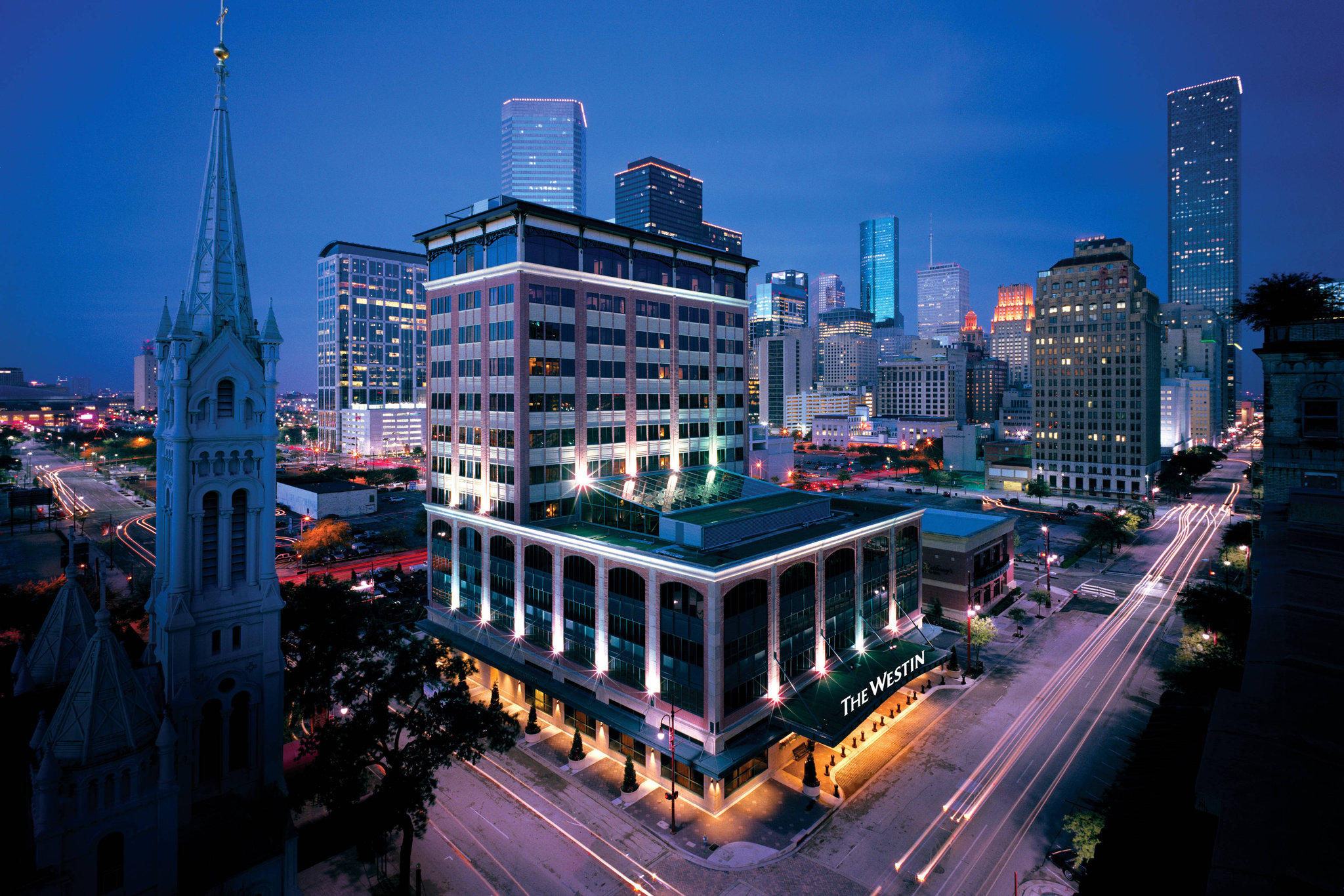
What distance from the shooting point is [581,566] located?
Answer: 46750 mm

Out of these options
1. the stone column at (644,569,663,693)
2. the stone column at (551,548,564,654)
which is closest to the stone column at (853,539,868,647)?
the stone column at (644,569,663,693)

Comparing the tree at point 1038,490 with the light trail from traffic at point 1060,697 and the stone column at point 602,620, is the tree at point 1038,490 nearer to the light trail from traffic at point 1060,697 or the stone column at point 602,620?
the light trail from traffic at point 1060,697

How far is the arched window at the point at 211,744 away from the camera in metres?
27.8

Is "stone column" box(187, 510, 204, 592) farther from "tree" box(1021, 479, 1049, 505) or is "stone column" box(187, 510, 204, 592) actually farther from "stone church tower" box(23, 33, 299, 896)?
"tree" box(1021, 479, 1049, 505)

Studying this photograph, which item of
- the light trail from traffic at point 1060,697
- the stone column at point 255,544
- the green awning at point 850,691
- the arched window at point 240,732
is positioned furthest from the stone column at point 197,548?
the light trail from traffic at point 1060,697

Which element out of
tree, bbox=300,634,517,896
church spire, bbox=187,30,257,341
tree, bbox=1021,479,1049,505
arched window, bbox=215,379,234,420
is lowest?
tree, bbox=300,634,517,896

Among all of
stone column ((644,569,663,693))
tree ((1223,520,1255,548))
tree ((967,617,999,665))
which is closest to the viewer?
stone column ((644,569,663,693))

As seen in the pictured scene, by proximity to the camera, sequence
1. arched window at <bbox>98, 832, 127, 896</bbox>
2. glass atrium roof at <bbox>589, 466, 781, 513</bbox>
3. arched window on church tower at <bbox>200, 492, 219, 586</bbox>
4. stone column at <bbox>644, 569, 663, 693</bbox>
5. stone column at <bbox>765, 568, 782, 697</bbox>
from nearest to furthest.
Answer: arched window at <bbox>98, 832, 127, 896</bbox>, arched window on church tower at <bbox>200, 492, 219, 586</bbox>, stone column at <bbox>644, 569, 663, 693</bbox>, stone column at <bbox>765, 568, 782, 697</bbox>, glass atrium roof at <bbox>589, 466, 781, 513</bbox>

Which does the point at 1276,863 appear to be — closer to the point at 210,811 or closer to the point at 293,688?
the point at 210,811

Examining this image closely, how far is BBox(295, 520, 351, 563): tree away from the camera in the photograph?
8825cm

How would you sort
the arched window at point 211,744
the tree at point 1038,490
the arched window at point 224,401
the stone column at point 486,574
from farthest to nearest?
the tree at point 1038,490, the stone column at point 486,574, the arched window at point 224,401, the arched window at point 211,744

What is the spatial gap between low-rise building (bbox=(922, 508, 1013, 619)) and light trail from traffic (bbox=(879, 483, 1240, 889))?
36.7ft

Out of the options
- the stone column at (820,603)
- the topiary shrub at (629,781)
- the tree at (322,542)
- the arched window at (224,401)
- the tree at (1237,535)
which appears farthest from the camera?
the tree at (322,542)

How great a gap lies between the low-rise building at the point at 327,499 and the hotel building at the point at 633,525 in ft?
234
